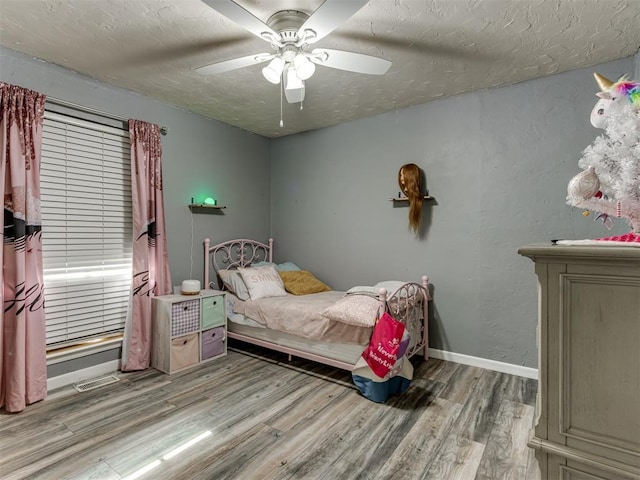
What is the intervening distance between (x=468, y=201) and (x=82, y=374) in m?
3.82

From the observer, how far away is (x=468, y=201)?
128 inches

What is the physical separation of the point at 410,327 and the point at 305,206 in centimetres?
212

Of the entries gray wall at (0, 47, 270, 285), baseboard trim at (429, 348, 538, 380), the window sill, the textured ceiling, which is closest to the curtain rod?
gray wall at (0, 47, 270, 285)

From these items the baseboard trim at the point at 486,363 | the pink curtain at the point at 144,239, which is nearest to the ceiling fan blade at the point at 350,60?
the pink curtain at the point at 144,239

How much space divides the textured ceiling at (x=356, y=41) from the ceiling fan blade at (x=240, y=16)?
228 millimetres

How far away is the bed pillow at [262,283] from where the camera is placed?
358cm

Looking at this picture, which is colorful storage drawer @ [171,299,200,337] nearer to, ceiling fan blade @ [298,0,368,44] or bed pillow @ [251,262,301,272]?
bed pillow @ [251,262,301,272]

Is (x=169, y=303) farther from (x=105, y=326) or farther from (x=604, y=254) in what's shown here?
(x=604, y=254)

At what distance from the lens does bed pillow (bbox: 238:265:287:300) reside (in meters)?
3.58

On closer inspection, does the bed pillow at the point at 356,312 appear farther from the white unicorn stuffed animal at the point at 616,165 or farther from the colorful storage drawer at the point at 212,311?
the white unicorn stuffed animal at the point at 616,165

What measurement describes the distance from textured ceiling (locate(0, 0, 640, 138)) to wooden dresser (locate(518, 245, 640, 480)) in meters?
A: 1.79

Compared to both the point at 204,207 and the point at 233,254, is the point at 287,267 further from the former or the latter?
the point at 204,207

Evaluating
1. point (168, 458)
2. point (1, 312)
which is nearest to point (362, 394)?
point (168, 458)

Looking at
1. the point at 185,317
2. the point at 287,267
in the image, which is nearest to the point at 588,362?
the point at 185,317
